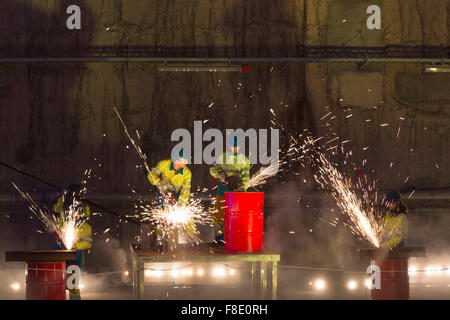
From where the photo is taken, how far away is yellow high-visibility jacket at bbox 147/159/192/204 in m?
8.86

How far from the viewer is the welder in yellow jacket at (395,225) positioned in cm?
876

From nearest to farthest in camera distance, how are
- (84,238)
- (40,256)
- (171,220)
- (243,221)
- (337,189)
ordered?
(40,256) < (243,221) < (171,220) < (84,238) < (337,189)

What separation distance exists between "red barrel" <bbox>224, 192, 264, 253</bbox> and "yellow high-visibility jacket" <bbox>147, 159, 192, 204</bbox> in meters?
1.06

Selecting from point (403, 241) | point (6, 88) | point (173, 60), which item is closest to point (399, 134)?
point (403, 241)

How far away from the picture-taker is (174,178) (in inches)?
352

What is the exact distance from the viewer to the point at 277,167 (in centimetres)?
1156

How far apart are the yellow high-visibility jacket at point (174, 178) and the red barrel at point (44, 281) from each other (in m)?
2.01

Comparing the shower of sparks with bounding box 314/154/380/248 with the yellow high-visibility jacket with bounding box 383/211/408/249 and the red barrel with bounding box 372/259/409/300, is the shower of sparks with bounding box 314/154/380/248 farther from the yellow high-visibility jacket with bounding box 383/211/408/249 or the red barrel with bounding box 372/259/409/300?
the red barrel with bounding box 372/259/409/300

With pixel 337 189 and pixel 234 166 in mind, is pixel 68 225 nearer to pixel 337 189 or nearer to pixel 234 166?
pixel 234 166

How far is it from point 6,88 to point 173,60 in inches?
112

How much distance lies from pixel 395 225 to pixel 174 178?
294cm

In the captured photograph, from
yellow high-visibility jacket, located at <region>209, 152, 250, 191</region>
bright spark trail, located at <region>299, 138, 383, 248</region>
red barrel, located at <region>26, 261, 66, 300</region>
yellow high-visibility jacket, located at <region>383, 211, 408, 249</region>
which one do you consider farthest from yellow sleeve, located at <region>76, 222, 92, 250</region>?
bright spark trail, located at <region>299, 138, 383, 248</region>

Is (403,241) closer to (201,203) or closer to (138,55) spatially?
(201,203)

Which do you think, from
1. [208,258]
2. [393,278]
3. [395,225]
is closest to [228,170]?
[208,258]
